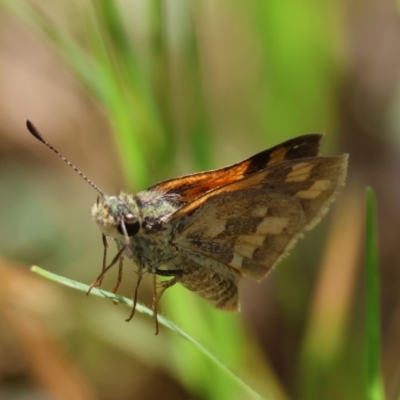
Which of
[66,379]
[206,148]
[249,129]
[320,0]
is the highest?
[320,0]

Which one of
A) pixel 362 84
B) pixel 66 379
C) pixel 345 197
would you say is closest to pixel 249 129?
pixel 345 197

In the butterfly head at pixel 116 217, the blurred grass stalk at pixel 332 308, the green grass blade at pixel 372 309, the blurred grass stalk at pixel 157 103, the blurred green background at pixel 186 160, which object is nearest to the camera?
the green grass blade at pixel 372 309

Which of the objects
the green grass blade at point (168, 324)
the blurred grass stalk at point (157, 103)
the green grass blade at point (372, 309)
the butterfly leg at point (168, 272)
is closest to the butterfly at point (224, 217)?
the butterfly leg at point (168, 272)

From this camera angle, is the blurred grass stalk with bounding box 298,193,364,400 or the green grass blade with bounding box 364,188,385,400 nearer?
the green grass blade with bounding box 364,188,385,400

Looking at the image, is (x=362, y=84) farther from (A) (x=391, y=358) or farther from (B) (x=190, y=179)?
(B) (x=190, y=179)

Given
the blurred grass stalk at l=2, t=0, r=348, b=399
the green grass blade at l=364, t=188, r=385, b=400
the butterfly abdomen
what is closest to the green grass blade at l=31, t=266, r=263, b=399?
the green grass blade at l=364, t=188, r=385, b=400

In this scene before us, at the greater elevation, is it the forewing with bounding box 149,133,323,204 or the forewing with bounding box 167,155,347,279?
the forewing with bounding box 149,133,323,204

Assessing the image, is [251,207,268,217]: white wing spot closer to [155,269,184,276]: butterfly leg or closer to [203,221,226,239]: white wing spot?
[203,221,226,239]: white wing spot

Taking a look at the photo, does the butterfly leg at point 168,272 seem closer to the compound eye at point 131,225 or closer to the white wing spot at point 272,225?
the compound eye at point 131,225
